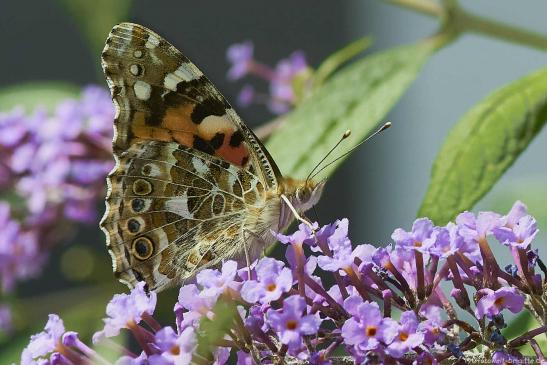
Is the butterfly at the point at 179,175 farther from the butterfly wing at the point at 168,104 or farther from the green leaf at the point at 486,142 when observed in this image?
the green leaf at the point at 486,142

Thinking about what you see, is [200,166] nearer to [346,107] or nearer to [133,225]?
[133,225]

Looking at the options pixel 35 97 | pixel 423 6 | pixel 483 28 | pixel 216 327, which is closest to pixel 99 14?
pixel 35 97

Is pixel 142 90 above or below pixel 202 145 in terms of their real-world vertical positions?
above

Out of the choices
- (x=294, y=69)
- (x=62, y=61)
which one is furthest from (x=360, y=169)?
(x=294, y=69)

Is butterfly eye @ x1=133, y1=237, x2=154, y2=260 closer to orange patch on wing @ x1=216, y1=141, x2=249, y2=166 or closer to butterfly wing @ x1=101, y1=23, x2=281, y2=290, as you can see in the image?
butterfly wing @ x1=101, y1=23, x2=281, y2=290

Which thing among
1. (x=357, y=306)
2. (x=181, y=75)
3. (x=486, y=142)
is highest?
(x=181, y=75)

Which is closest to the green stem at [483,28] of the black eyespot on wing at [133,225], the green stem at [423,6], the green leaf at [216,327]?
the green stem at [423,6]
